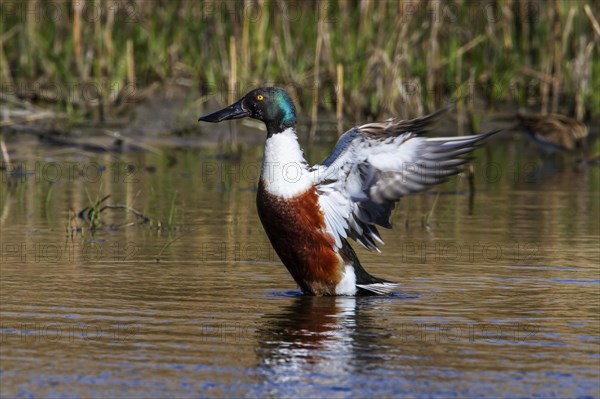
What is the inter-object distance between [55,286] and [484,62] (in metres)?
8.71

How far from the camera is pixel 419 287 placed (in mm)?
6223

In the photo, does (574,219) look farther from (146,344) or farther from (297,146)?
(146,344)

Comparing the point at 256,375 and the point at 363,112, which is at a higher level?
the point at 363,112

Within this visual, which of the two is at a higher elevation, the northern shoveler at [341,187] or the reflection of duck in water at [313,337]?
the northern shoveler at [341,187]

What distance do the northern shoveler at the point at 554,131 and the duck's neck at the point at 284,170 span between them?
6.41 m

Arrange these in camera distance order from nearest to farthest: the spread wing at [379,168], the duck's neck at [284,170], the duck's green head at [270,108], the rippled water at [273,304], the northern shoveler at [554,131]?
the rippled water at [273,304], the spread wing at [379,168], the duck's neck at [284,170], the duck's green head at [270,108], the northern shoveler at [554,131]

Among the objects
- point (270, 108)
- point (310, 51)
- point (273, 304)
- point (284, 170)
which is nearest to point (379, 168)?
point (284, 170)

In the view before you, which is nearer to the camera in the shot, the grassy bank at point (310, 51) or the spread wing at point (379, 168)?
the spread wing at point (379, 168)

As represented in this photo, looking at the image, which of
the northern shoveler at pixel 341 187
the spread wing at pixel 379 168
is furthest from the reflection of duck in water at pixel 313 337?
the spread wing at pixel 379 168

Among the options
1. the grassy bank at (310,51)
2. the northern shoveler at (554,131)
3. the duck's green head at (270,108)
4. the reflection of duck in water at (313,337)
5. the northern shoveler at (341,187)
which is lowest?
the reflection of duck in water at (313,337)

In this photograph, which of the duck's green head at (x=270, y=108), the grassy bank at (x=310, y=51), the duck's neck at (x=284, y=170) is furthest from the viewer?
the grassy bank at (x=310, y=51)

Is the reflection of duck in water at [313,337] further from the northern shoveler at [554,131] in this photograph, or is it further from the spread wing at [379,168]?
the northern shoveler at [554,131]

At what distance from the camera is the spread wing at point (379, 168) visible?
6047 millimetres

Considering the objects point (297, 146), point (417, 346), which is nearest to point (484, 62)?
point (297, 146)
